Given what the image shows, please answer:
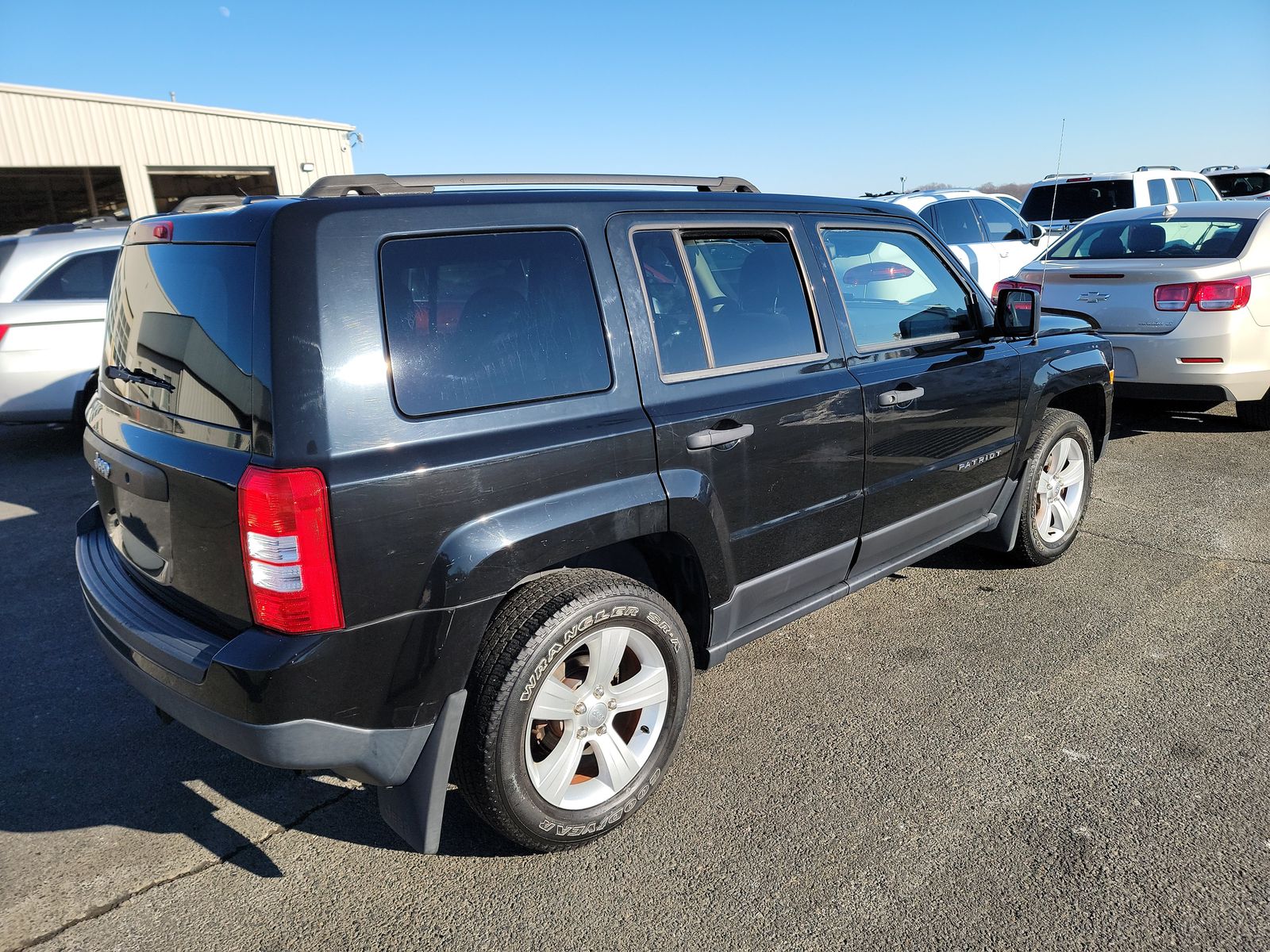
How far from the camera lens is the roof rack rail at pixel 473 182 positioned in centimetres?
233

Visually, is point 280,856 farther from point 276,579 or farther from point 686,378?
point 686,378

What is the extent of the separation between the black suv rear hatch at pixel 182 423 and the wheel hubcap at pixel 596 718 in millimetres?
904

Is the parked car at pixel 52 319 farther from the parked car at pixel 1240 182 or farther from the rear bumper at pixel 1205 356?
the parked car at pixel 1240 182

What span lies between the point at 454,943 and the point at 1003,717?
208cm

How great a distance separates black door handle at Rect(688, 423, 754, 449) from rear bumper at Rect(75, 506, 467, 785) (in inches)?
37.3

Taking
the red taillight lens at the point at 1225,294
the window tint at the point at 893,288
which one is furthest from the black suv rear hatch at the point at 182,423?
the red taillight lens at the point at 1225,294

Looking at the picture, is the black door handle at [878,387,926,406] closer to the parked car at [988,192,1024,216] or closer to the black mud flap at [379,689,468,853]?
the black mud flap at [379,689,468,853]

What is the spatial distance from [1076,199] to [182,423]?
1339 cm

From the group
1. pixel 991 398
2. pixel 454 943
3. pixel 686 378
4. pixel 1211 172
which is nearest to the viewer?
pixel 454 943

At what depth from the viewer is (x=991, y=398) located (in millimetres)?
3863

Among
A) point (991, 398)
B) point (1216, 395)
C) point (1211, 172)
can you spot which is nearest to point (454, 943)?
point (991, 398)

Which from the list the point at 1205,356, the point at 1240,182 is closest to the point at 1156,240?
the point at 1205,356

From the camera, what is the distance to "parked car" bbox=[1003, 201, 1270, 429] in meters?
6.11

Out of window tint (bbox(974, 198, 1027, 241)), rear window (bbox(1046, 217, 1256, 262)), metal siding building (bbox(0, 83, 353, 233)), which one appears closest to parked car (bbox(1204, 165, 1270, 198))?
window tint (bbox(974, 198, 1027, 241))
